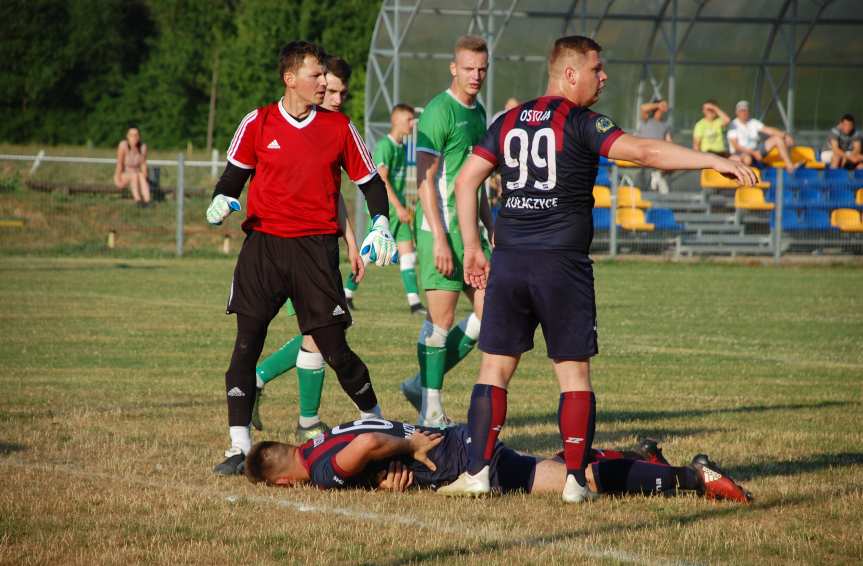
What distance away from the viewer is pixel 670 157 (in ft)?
18.8

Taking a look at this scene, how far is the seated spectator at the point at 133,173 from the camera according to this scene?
27812 millimetres

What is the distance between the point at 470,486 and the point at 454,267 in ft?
7.63

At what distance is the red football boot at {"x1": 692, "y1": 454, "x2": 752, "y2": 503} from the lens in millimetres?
6035

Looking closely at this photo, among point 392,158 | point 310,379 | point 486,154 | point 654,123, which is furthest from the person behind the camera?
point 654,123

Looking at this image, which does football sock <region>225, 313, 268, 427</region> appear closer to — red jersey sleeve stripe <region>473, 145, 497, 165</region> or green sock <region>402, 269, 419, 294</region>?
red jersey sleeve stripe <region>473, 145, 497, 165</region>

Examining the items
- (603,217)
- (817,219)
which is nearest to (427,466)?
(603,217)

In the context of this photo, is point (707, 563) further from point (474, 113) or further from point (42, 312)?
point (42, 312)

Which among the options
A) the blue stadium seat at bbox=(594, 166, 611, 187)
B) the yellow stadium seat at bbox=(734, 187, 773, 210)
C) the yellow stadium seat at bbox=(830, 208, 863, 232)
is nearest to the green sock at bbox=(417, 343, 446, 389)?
the yellow stadium seat at bbox=(734, 187, 773, 210)

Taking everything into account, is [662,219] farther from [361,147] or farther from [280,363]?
[361,147]

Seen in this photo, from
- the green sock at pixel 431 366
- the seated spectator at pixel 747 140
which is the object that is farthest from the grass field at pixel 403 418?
the seated spectator at pixel 747 140

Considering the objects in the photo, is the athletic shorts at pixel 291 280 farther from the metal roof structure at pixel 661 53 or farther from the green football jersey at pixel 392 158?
the metal roof structure at pixel 661 53

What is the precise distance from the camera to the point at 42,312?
1557 centimetres

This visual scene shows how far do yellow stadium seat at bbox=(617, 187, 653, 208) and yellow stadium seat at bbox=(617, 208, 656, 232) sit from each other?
14cm

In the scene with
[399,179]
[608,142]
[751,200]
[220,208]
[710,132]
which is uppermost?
[710,132]
